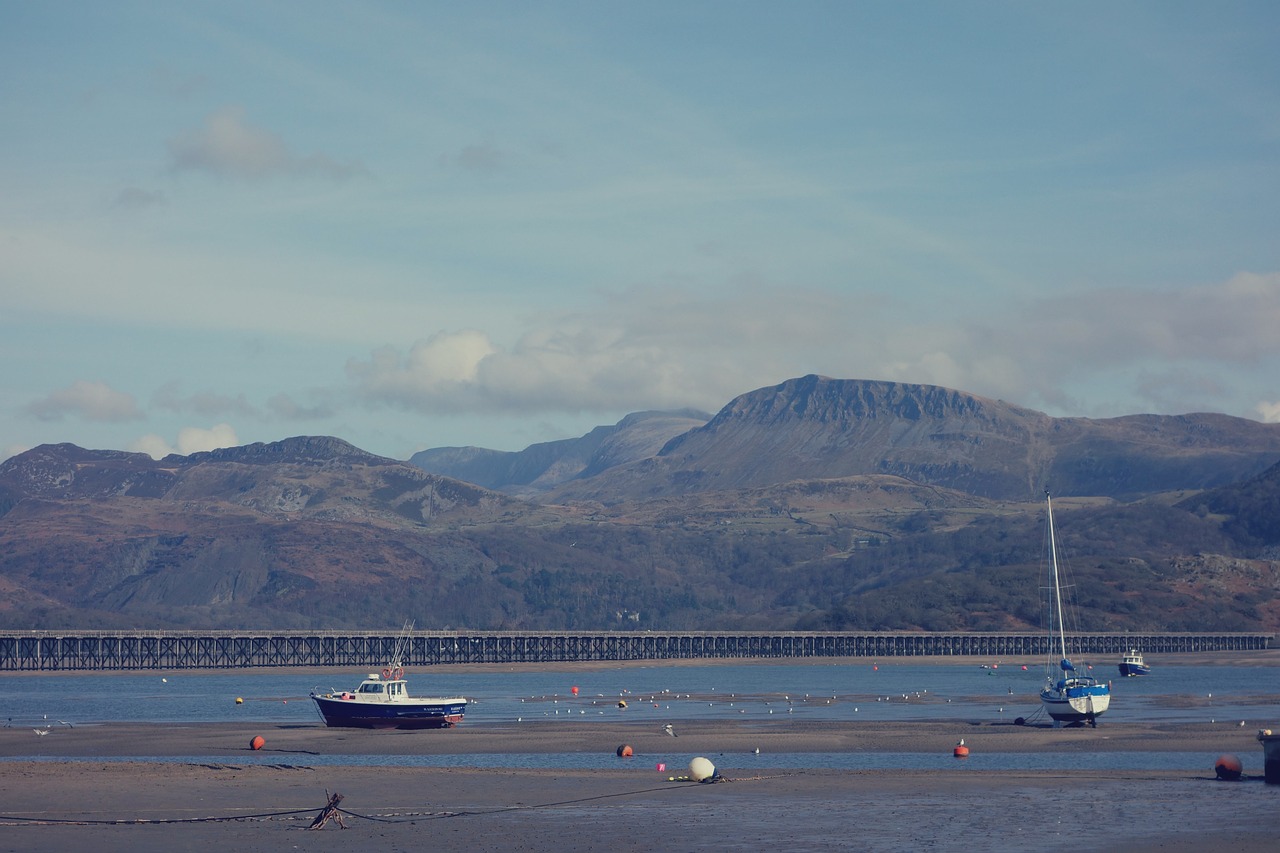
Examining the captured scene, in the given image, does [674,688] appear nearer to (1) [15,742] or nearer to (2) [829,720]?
(2) [829,720]

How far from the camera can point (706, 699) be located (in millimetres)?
115750

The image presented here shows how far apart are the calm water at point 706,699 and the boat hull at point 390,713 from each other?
16.9 feet

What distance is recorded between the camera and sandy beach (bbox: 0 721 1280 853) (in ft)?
136

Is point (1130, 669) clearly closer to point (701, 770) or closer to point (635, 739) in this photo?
point (635, 739)

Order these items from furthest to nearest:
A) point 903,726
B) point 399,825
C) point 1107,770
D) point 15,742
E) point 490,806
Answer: point 903,726 < point 15,742 < point 1107,770 < point 490,806 < point 399,825

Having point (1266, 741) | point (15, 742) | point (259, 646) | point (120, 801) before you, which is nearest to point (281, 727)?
point (15, 742)

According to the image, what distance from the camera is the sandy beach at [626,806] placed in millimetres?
41531

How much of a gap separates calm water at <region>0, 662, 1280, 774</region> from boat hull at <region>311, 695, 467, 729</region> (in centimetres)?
515

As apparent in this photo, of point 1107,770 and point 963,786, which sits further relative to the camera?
point 1107,770

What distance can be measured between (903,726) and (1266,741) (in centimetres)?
3245

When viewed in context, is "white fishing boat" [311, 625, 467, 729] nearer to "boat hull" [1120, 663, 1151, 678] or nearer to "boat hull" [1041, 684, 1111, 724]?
"boat hull" [1041, 684, 1111, 724]

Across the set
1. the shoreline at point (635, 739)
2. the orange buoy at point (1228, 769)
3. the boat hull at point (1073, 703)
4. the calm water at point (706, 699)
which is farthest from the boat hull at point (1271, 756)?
the boat hull at point (1073, 703)

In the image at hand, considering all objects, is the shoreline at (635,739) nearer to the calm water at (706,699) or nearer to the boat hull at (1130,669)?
the calm water at (706,699)

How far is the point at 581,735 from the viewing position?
7894 cm
